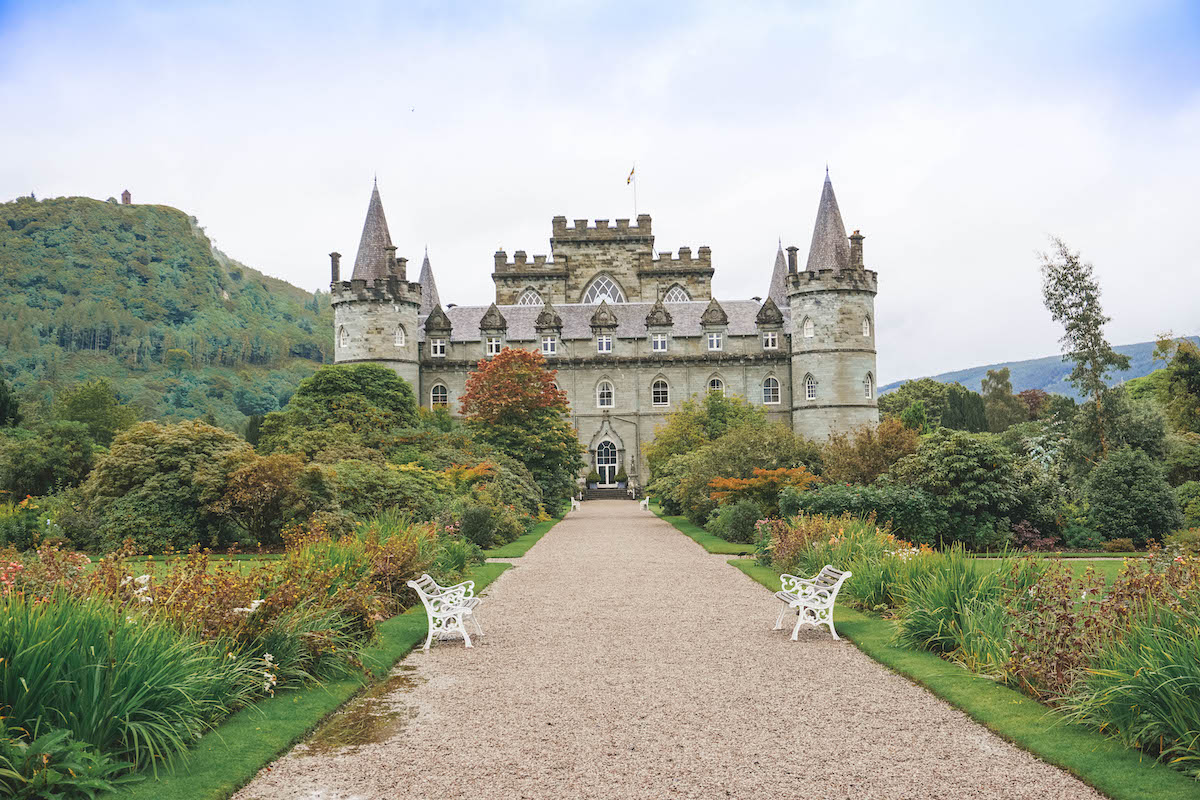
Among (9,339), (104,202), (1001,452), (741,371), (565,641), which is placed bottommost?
(565,641)

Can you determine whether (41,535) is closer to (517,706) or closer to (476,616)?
(476,616)

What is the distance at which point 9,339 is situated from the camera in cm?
8806

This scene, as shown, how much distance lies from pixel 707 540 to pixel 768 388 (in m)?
28.5

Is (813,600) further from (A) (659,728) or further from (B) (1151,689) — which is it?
(B) (1151,689)

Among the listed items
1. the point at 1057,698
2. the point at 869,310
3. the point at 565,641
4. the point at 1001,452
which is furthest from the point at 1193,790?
the point at 869,310

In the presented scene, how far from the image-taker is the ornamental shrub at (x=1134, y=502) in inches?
758

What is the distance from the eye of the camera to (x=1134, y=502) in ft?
63.4

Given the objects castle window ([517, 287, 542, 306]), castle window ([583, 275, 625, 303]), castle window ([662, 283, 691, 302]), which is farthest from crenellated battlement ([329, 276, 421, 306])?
castle window ([662, 283, 691, 302])

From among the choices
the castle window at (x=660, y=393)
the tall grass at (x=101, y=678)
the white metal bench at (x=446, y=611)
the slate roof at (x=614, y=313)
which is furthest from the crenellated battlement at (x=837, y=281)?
the tall grass at (x=101, y=678)

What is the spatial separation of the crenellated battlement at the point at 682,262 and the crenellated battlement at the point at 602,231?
1632 mm

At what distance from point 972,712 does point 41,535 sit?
1769 cm

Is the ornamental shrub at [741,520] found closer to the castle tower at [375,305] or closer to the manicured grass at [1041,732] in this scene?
the manicured grass at [1041,732]

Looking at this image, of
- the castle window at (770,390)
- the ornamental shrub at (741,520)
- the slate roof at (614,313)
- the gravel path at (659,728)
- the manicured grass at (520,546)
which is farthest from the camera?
the slate roof at (614,313)

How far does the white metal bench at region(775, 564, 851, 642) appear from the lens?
9820 millimetres
